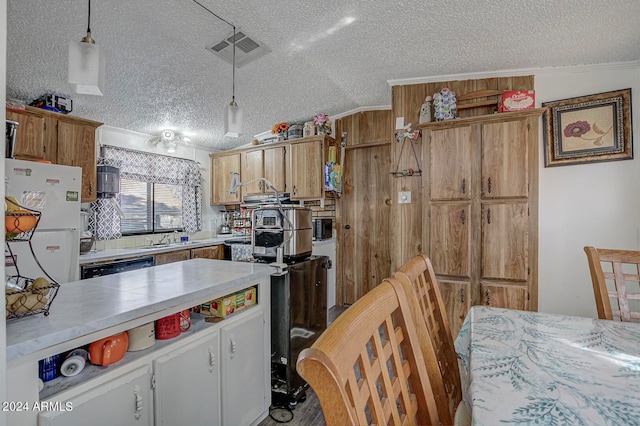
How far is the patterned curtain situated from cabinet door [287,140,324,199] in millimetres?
1603

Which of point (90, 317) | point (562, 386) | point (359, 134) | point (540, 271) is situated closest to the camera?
point (562, 386)

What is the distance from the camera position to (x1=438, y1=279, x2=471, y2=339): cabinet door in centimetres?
252

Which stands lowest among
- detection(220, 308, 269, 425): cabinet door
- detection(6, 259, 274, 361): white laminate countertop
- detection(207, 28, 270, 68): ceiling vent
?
detection(220, 308, 269, 425): cabinet door

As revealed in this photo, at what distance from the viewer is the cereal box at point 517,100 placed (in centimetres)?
241

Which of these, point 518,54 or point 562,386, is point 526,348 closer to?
point 562,386

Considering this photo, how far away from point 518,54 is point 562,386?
247cm

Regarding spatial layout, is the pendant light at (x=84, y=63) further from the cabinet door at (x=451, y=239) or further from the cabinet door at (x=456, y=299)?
the cabinet door at (x=456, y=299)

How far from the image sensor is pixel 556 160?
2.41 meters

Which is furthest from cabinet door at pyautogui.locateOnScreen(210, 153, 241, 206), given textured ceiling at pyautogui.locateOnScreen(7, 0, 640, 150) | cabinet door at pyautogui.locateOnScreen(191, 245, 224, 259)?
textured ceiling at pyautogui.locateOnScreen(7, 0, 640, 150)

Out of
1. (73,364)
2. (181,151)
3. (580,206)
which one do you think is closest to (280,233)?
(73,364)

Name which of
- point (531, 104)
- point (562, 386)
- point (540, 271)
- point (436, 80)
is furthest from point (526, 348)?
point (436, 80)

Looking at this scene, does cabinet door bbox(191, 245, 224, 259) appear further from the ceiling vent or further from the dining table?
the dining table

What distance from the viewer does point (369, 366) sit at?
542 mm

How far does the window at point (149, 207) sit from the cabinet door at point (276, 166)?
1.38 meters
